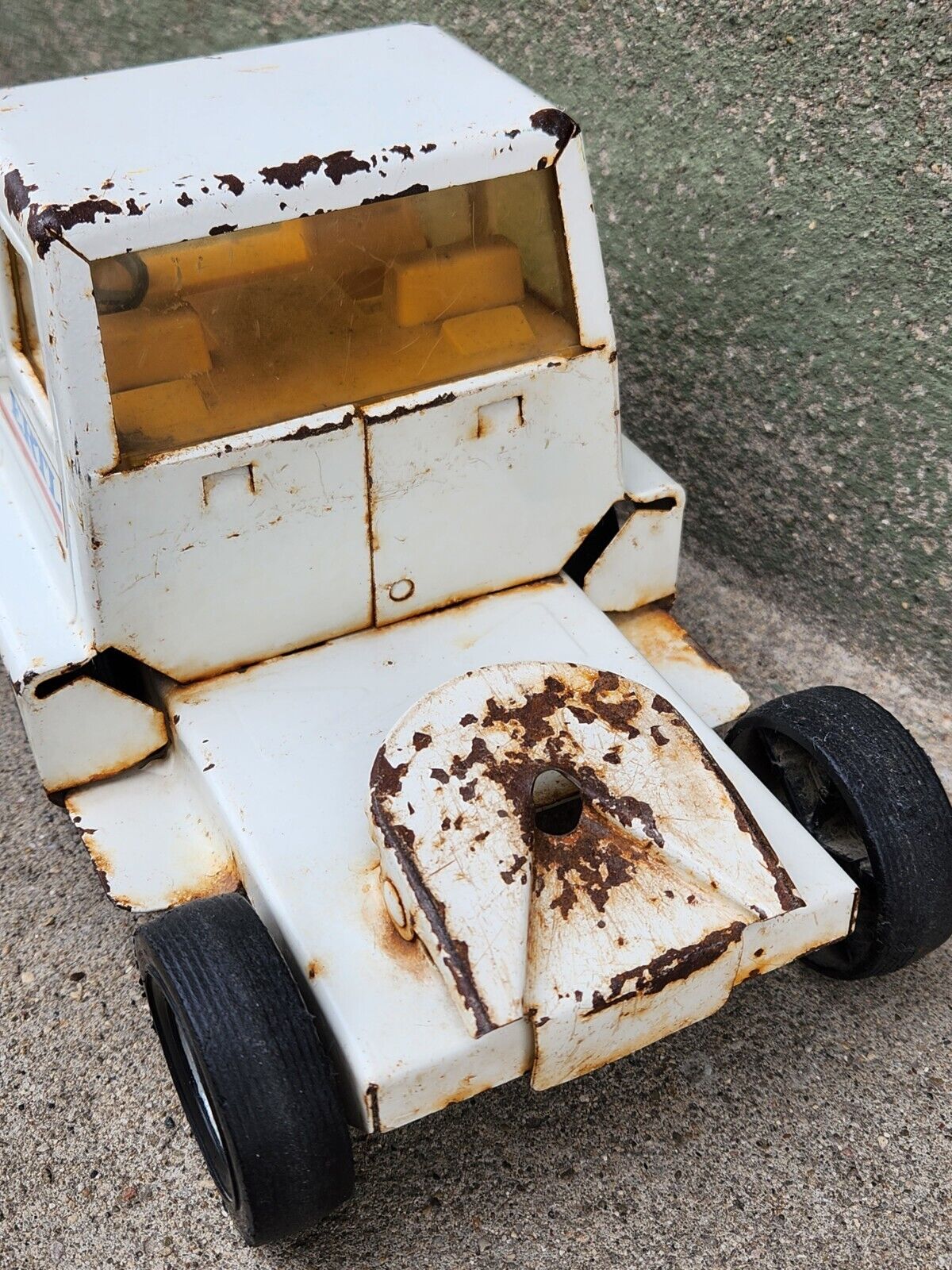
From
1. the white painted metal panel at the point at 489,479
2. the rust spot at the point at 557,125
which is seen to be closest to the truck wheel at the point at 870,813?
the white painted metal panel at the point at 489,479

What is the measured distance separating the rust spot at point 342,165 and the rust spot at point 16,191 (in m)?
0.41

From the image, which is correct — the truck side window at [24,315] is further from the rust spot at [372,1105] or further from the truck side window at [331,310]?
the rust spot at [372,1105]

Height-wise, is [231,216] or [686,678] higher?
[231,216]

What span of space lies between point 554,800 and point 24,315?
1.15 metres

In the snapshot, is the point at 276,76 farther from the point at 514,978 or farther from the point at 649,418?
the point at 514,978

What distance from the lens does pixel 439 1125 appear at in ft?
6.46

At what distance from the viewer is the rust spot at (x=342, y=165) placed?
1.84 m

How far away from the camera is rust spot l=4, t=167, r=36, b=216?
1.75 m

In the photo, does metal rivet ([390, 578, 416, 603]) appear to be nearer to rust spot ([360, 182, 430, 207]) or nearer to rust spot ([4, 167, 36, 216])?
rust spot ([360, 182, 430, 207])

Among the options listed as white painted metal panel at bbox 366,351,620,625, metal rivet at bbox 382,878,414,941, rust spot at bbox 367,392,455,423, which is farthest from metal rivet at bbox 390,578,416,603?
metal rivet at bbox 382,878,414,941

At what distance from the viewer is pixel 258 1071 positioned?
160 centimetres

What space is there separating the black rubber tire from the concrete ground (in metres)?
0.22

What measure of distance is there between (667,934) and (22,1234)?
1032mm

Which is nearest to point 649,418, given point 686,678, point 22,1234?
point 686,678
